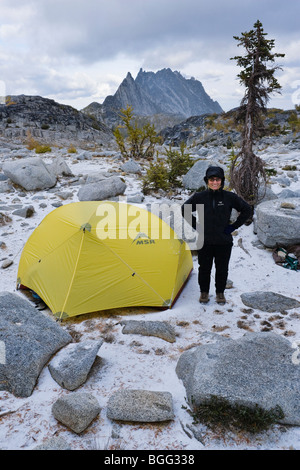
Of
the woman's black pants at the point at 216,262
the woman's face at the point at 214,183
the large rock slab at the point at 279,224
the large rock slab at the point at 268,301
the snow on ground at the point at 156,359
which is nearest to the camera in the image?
A: the snow on ground at the point at 156,359

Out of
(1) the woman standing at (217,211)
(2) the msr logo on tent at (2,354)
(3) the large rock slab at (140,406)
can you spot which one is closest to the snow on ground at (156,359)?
(3) the large rock slab at (140,406)

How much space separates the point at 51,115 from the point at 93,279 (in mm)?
43548

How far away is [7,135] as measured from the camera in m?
31.8

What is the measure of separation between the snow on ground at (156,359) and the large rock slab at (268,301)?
0.46 ft

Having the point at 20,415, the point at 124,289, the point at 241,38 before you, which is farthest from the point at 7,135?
the point at 20,415

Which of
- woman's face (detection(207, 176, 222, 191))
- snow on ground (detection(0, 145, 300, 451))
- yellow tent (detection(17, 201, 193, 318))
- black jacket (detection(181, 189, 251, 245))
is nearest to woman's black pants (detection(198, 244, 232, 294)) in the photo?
black jacket (detection(181, 189, 251, 245))

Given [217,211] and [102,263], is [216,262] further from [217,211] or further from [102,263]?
[102,263]

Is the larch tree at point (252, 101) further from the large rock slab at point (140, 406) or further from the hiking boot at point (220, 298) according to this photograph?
the large rock slab at point (140, 406)

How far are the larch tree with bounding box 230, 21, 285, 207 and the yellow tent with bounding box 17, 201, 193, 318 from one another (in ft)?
14.6

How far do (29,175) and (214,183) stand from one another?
31.3ft

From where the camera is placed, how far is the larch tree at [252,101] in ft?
26.0

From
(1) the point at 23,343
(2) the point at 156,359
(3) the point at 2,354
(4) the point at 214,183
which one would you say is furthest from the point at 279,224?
(3) the point at 2,354

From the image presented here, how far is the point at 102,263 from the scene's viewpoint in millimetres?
5387

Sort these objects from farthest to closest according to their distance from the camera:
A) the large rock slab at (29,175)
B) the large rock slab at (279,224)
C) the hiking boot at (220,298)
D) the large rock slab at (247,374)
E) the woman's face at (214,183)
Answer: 1. the large rock slab at (29,175)
2. the large rock slab at (279,224)
3. the hiking boot at (220,298)
4. the woman's face at (214,183)
5. the large rock slab at (247,374)
